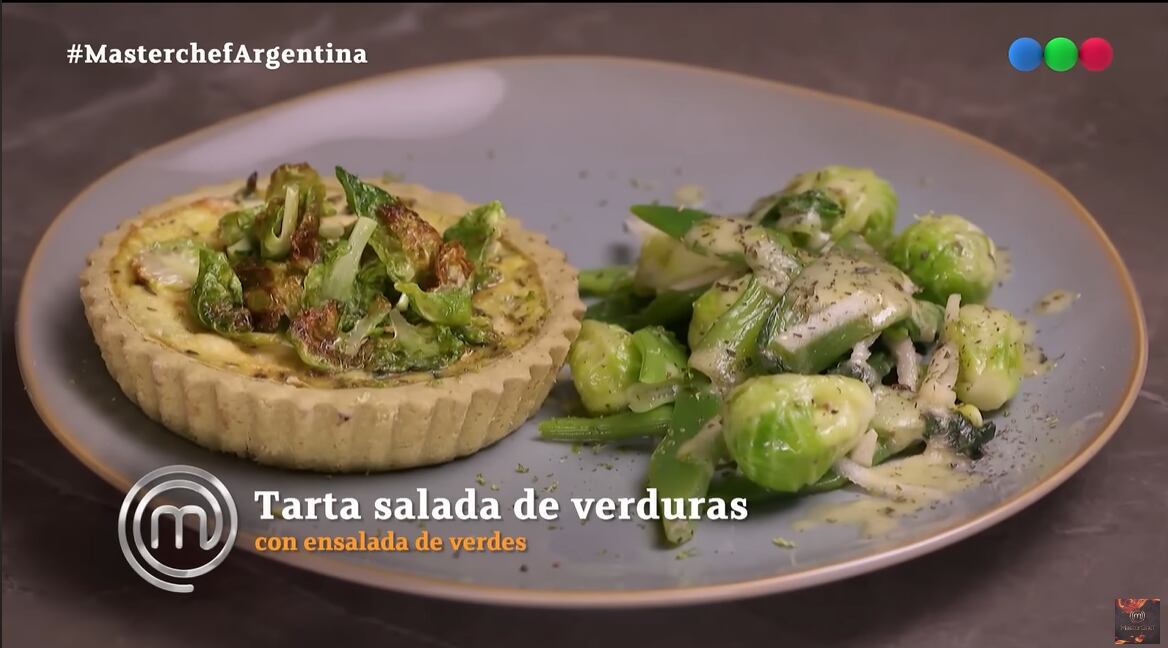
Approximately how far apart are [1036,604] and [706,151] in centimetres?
275

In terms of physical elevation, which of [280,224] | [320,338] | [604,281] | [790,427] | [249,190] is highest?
[249,190]

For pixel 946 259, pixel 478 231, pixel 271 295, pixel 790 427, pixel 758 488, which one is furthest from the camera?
pixel 946 259

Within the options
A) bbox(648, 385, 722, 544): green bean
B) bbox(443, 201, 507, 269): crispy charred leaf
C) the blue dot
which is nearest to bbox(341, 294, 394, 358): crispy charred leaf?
bbox(443, 201, 507, 269): crispy charred leaf

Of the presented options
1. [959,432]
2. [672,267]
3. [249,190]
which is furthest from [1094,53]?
[249,190]

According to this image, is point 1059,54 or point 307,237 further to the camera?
point 1059,54

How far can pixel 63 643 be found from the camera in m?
4.17

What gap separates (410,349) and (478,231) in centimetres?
62

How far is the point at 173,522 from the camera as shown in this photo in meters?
4.34

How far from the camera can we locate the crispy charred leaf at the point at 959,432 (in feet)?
15.1

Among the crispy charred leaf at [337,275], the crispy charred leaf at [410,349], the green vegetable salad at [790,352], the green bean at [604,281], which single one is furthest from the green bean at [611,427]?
the green bean at [604,281]

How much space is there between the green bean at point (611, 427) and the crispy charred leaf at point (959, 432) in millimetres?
825

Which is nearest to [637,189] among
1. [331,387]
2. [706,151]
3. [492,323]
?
[706,151]

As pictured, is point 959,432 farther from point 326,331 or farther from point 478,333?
point 326,331

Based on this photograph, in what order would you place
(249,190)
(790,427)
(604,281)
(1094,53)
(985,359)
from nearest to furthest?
(790,427) → (985,359) → (249,190) → (604,281) → (1094,53)
